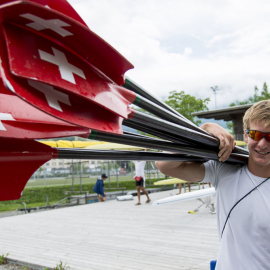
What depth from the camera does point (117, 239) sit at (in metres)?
6.87

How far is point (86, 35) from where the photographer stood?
0.92 m

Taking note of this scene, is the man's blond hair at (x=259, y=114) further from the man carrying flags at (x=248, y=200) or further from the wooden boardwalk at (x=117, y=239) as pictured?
the wooden boardwalk at (x=117, y=239)

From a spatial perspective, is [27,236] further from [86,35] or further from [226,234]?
[86,35]

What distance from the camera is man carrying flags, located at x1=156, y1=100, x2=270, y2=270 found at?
161cm

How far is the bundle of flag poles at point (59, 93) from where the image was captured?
31.0 inches

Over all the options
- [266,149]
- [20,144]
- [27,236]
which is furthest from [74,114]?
[27,236]

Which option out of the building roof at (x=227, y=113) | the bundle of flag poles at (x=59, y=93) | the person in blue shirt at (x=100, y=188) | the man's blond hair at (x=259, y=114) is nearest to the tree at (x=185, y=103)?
the building roof at (x=227, y=113)

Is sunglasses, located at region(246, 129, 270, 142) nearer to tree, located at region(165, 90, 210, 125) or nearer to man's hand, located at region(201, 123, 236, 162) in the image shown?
man's hand, located at region(201, 123, 236, 162)

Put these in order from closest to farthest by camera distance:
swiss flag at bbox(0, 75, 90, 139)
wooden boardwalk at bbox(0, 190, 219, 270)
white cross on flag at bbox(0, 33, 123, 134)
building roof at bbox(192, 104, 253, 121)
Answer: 1. white cross on flag at bbox(0, 33, 123, 134)
2. swiss flag at bbox(0, 75, 90, 139)
3. wooden boardwalk at bbox(0, 190, 219, 270)
4. building roof at bbox(192, 104, 253, 121)

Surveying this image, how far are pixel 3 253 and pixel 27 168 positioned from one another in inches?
227

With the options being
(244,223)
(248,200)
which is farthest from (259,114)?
(244,223)

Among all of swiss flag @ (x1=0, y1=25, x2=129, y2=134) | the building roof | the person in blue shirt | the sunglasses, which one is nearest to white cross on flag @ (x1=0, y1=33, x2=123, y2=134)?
swiss flag @ (x1=0, y1=25, x2=129, y2=134)

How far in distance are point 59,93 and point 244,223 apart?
4.22 ft

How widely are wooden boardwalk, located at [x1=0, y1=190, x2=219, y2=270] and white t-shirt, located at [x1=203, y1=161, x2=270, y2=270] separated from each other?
3370 mm
